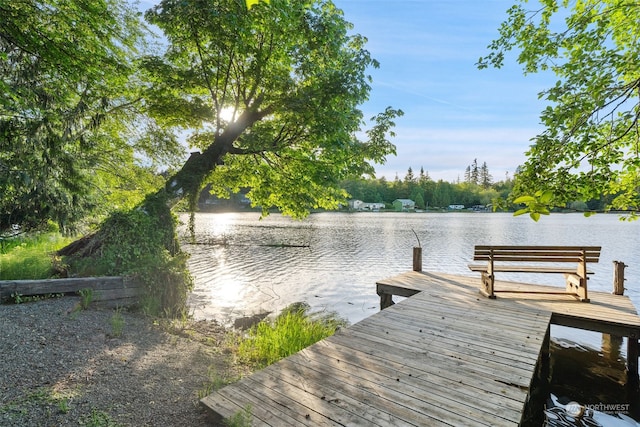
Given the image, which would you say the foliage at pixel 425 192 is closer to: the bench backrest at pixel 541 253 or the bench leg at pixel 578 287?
the bench leg at pixel 578 287

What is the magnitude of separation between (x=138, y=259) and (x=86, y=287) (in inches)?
44.9

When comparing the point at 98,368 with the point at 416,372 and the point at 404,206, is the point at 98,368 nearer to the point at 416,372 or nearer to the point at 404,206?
the point at 416,372

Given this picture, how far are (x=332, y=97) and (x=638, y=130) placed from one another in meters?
6.42

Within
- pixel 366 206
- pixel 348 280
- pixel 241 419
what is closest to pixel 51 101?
pixel 241 419

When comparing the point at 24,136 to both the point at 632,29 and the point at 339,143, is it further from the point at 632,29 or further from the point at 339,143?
the point at 632,29

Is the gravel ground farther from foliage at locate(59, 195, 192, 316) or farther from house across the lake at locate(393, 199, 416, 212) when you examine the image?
house across the lake at locate(393, 199, 416, 212)

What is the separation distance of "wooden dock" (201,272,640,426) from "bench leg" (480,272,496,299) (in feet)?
2.39

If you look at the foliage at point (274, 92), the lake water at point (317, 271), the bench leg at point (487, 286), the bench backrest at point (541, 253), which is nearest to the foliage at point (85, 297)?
the foliage at point (274, 92)

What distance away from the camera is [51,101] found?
661cm

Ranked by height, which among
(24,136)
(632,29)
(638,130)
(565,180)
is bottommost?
(565,180)

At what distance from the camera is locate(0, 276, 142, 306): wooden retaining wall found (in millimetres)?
5873

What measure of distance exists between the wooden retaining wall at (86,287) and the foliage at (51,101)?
1.98 m

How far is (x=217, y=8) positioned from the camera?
8.10 m

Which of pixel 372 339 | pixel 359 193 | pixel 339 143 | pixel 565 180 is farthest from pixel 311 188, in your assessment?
pixel 359 193
